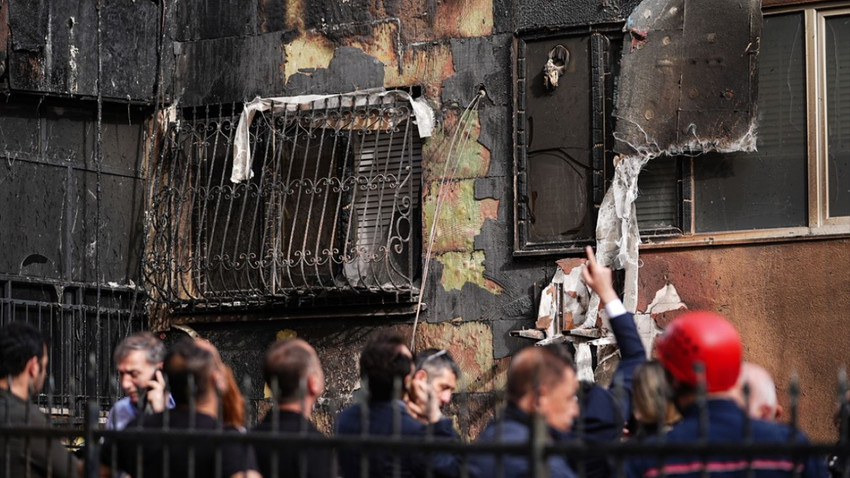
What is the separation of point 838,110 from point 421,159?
3.04 meters

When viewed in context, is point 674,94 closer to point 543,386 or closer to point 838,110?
point 838,110

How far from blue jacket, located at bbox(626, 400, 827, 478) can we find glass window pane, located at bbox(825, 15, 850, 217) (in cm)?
499

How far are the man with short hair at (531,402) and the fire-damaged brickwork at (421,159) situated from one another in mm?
4449

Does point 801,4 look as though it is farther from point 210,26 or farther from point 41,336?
point 41,336

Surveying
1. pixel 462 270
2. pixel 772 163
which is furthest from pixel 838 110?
pixel 462 270

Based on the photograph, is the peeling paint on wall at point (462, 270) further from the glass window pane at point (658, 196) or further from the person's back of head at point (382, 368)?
the person's back of head at point (382, 368)

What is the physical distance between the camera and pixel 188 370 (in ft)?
16.8

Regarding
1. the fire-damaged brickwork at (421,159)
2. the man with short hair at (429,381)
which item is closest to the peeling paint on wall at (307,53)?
the fire-damaged brickwork at (421,159)

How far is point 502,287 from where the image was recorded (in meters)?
9.53

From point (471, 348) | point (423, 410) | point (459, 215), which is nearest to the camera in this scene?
point (423, 410)

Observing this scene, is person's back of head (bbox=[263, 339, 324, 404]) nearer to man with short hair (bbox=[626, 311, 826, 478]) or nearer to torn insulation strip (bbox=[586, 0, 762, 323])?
man with short hair (bbox=[626, 311, 826, 478])

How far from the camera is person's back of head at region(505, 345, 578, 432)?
4434mm

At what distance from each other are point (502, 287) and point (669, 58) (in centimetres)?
202

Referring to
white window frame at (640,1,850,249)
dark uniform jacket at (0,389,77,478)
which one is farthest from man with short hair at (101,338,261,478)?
white window frame at (640,1,850,249)
